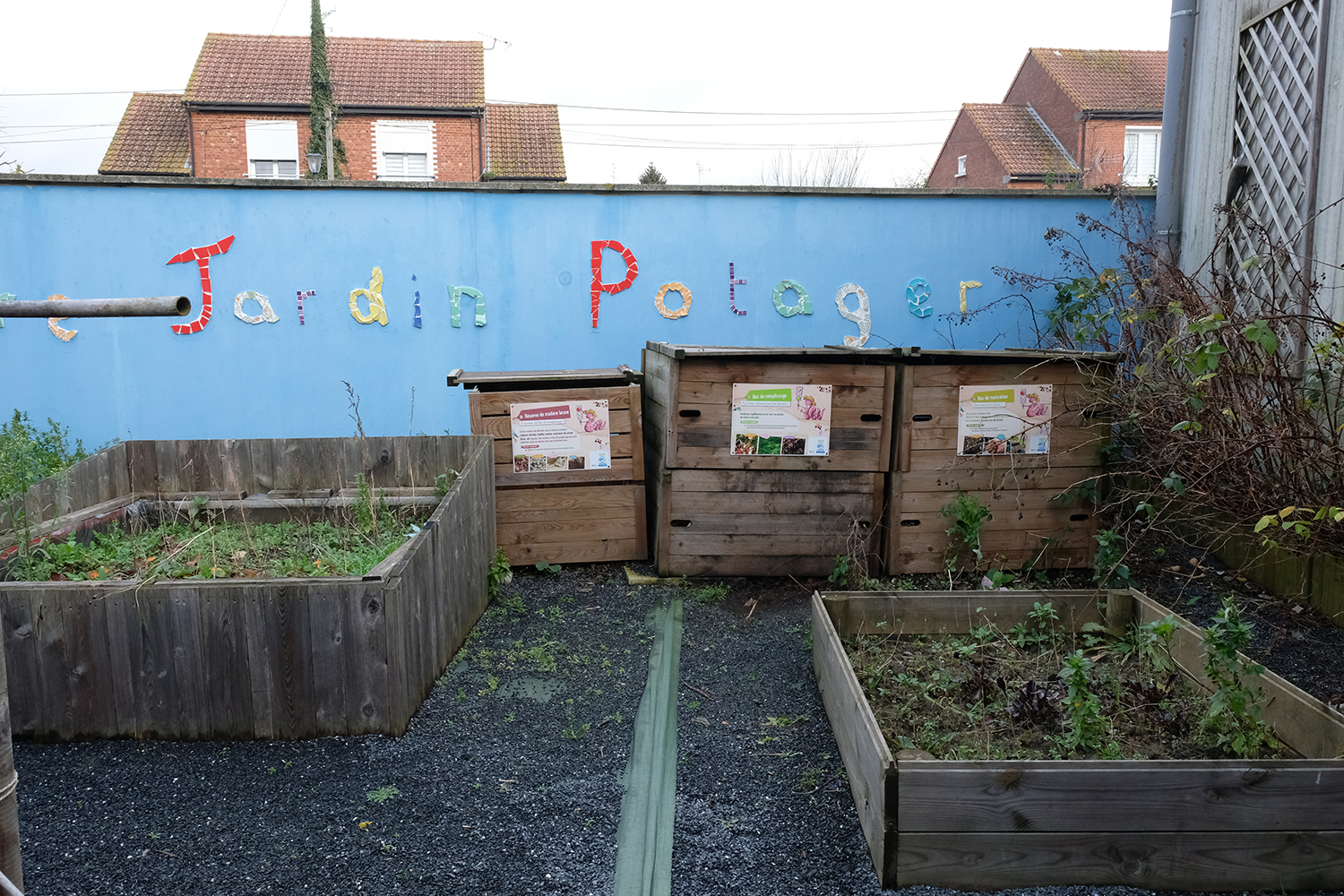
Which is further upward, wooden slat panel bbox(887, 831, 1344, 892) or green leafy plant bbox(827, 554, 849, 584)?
green leafy plant bbox(827, 554, 849, 584)

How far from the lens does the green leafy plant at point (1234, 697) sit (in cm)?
297

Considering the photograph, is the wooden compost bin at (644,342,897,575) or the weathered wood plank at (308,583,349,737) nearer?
the weathered wood plank at (308,583,349,737)

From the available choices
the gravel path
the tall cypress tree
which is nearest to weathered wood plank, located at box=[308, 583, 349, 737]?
the gravel path

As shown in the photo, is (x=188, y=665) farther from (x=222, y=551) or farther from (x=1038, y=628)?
(x=1038, y=628)

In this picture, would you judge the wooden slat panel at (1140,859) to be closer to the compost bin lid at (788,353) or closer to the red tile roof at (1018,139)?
the compost bin lid at (788,353)

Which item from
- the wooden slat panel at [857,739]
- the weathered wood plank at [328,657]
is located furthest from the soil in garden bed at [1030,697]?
the weathered wood plank at [328,657]

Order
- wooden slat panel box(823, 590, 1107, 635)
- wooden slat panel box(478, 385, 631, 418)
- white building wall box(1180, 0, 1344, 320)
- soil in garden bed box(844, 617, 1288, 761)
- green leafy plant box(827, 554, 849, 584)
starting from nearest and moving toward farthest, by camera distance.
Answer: soil in garden bed box(844, 617, 1288, 761)
wooden slat panel box(823, 590, 1107, 635)
white building wall box(1180, 0, 1344, 320)
green leafy plant box(827, 554, 849, 584)
wooden slat panel box(478, 385, 631, 418)

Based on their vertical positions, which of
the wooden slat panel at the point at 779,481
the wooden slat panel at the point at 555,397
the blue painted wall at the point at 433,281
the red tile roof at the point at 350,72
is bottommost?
the wooden slat panel at the point at 779,481

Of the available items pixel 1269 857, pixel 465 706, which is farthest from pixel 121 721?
pixel 1269 857

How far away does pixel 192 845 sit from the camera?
116 inches

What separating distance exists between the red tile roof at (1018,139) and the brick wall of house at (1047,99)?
28 centimetres

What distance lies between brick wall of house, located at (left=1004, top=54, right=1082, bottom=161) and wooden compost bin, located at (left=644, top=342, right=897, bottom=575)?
1073 inches

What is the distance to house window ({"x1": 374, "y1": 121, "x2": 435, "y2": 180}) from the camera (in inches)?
1024

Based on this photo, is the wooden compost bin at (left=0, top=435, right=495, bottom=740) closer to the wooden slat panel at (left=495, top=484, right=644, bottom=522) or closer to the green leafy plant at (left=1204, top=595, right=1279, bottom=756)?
the wooden slat panel at (left=495, top=484, right=644, bottom=522)
